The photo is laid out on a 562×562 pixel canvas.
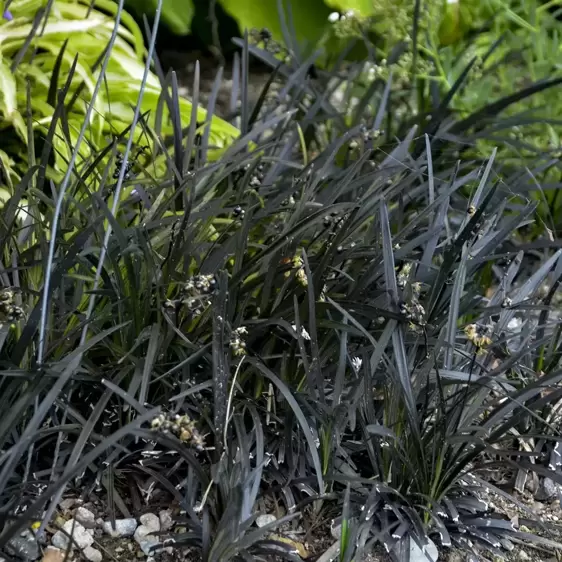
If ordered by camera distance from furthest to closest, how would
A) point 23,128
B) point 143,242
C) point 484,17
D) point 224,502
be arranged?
point 484,17 < point 23,128 < point 143,242 < point 224,502

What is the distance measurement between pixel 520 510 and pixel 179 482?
2.16 ft

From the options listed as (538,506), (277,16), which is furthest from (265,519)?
(277,16)

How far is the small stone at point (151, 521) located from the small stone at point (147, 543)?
0.02m

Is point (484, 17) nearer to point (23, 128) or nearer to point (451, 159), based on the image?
point (451, 159)

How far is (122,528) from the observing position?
3.84ft

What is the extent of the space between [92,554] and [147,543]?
Answer: 89mm

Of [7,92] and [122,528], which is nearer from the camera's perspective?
[122,528]

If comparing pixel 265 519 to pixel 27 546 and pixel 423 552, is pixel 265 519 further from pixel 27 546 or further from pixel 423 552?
pixel 27 546

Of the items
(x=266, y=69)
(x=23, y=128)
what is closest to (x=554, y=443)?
(x=23, y=128)

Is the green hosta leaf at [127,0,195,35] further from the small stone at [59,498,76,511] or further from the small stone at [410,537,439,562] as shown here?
the small stone at [410,537,439,562]

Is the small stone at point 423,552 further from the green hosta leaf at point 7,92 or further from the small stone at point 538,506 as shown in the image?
the green hosta leaf at point 7,92

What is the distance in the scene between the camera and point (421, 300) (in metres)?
1.46

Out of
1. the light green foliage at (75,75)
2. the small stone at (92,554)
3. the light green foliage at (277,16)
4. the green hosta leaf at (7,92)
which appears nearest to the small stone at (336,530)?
the small stone at (92,554)

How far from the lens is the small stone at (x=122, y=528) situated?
117 cm
